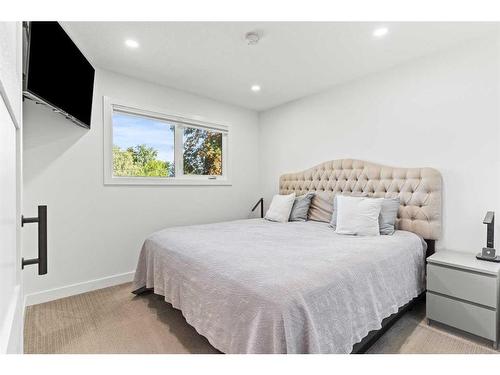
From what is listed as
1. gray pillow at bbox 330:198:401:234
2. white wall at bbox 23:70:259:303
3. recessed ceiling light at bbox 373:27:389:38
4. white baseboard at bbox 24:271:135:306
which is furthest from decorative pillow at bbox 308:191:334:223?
white baseboard at bbox 24:271:135:306

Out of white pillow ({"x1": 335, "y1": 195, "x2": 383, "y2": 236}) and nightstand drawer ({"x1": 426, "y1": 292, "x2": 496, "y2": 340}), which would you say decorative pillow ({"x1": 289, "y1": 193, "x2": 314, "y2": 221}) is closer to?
white pillow ({"x1": 335, "y1": 195, "x2": 383, "y2": 236})

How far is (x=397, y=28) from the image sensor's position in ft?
7.03

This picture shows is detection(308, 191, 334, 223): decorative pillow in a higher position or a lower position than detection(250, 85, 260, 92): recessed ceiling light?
lower

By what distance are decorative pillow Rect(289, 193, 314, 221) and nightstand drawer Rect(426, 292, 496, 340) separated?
5.17 feet

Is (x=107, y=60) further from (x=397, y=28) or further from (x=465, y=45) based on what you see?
(x=465, y=45)

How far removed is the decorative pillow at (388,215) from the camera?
2.51 m

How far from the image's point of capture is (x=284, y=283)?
1308mm

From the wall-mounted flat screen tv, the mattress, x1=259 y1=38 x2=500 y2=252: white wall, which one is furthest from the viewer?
x1=259 y1=38 x2=500 y2=252: white wall

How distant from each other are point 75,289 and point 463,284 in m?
3.60

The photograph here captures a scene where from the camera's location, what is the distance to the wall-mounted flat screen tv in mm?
1724

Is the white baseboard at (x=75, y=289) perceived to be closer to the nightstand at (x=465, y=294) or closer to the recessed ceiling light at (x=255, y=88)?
the recessed ceiling light at (x=255, y=88)
